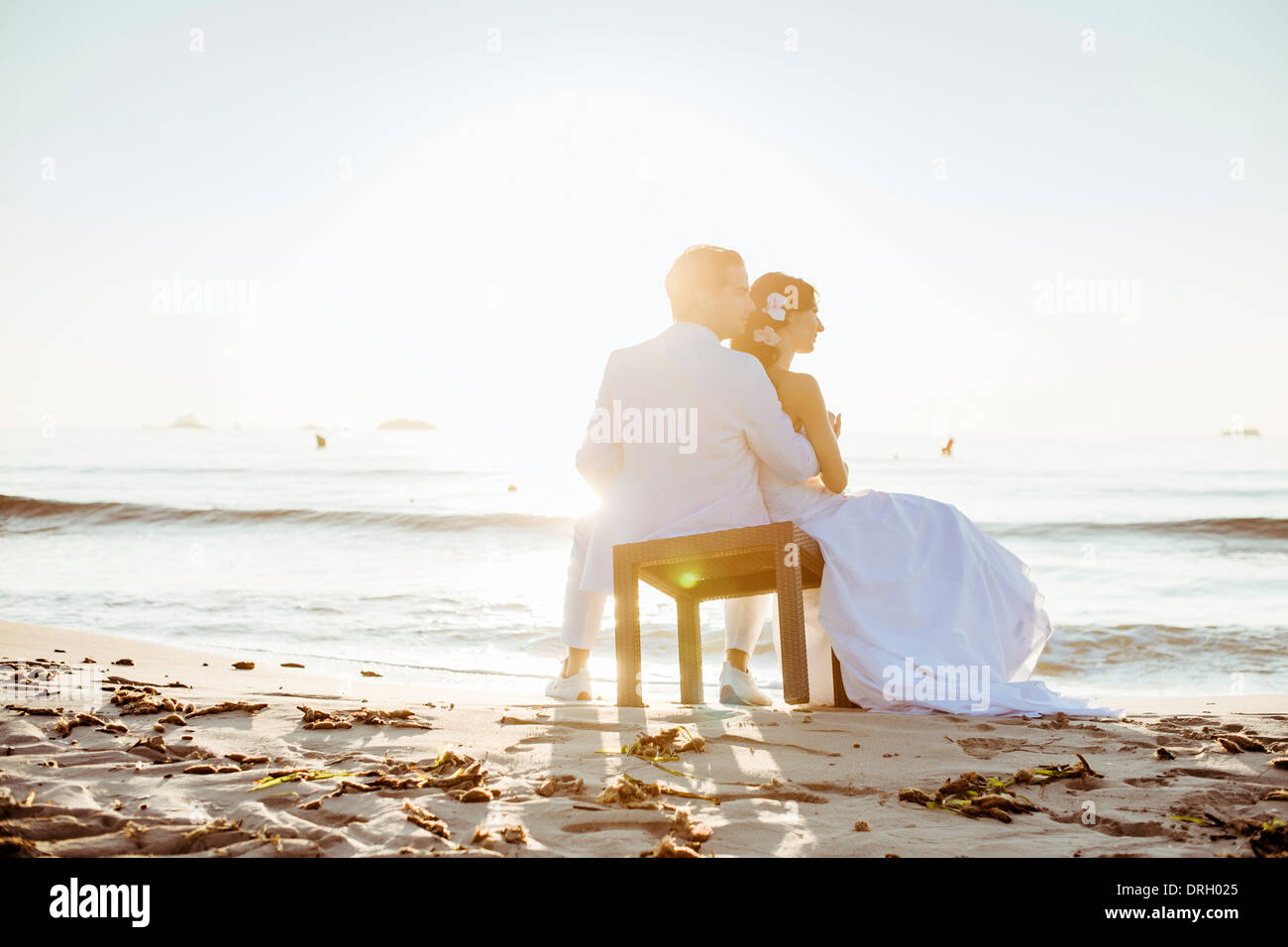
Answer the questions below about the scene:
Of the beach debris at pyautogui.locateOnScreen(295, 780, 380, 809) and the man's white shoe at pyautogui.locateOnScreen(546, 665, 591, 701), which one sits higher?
the beach debris at pyautogui.locateOnScreen(295, 780, 380, 809)

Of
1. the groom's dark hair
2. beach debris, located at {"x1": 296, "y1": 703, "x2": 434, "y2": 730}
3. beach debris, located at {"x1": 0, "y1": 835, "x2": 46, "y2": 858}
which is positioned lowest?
beach debris, located at {"x1": 296, "y1": 703, "x2": 434, "y2": 730}

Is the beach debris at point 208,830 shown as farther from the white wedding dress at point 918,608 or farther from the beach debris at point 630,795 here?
the white wedding dress at point 918,608

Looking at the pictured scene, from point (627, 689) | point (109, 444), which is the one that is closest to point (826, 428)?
point (627, 689)

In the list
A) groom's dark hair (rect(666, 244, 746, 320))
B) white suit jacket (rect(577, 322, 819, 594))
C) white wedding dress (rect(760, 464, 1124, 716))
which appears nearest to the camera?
white wedding dress (rect(760, 464, 1124, 716))

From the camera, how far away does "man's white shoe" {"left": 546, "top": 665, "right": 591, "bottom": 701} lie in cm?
472

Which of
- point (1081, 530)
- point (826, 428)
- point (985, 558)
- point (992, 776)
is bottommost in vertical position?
point (1081, 530)

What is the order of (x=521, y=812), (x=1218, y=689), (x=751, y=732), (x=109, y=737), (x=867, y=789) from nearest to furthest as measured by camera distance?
1. (x=521, y=812)
2. (x=867, y=789)
3. (x=109, y=737)
4. (x=751, y=732)
5. (x=1218, y=689)

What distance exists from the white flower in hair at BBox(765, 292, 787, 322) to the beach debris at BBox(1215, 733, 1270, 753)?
248cm

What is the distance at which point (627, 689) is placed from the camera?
14.0 ft

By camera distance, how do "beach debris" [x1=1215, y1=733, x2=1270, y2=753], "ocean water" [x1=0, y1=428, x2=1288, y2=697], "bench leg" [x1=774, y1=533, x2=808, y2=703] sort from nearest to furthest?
"beach debris" [x1=1215, y1=733, x2=1270, y2=753]
"bench leg" [x1=774, y1=533, x2=808, y2=703]
"ocean water" [x1=0, y1=428, x2=1288, y2=697]

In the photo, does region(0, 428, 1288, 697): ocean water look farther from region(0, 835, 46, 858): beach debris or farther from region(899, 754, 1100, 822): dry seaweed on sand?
region(0, 835, 46, 858): beach debris

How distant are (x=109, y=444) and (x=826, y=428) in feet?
146

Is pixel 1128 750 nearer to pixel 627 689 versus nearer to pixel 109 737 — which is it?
pixel 627 689

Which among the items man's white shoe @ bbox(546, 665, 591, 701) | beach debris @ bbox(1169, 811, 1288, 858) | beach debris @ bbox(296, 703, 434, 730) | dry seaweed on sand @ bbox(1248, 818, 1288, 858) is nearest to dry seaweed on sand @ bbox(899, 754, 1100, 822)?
beach debris @ bbox(1169, 811, 1288, 858)
